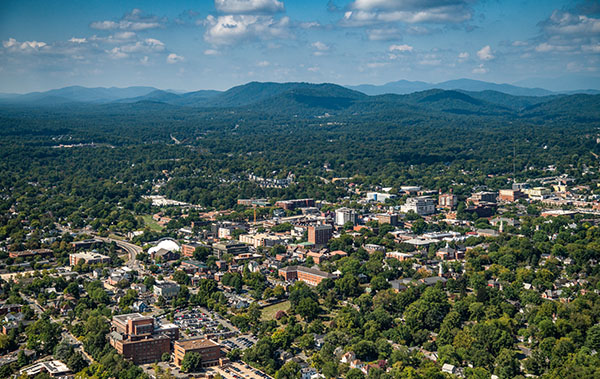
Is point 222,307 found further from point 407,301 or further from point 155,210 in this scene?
point 155,210

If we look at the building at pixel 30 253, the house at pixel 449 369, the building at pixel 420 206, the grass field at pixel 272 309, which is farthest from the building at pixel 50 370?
the building at pixel 420 206

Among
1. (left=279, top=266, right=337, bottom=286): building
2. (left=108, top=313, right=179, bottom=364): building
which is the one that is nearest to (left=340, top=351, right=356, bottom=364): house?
(left=108, top=313, right=179, bottom=364): building

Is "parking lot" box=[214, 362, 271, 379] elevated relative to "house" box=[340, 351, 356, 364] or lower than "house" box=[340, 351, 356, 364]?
lower

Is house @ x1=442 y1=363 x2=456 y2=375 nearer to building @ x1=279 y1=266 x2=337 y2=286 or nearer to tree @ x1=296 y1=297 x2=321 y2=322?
tree @ x1=296 y1=297 x2=321 y2=322

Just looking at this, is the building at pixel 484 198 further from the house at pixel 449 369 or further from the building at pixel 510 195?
the house at pixel 449 369

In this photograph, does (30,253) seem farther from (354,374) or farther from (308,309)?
(354,374)
